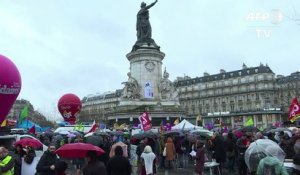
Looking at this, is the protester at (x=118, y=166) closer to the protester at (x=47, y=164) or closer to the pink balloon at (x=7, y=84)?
the protester at (x=47, y=164)

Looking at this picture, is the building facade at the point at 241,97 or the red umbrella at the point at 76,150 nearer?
the red umbrella at the point at 76,150

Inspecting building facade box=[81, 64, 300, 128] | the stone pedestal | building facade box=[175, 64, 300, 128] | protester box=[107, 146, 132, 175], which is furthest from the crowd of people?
building facade box=[175, 64, 300, 128]

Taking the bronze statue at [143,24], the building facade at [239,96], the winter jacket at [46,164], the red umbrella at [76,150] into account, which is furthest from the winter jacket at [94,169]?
the building facade at [239,96]

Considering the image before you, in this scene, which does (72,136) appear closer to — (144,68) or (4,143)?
Result: (4,143)

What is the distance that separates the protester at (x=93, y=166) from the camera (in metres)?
8.16

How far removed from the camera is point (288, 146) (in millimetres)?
13648

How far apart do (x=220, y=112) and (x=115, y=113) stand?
58.9 meters

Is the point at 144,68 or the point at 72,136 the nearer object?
the point at 72,136

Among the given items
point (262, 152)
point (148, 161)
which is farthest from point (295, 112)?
point (262, 152)

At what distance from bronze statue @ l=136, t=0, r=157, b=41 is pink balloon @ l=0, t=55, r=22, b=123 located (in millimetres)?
39275

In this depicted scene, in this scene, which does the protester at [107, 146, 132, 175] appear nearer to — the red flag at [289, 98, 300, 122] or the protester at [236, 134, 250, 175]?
the protester at [236, 134, 250, 175]

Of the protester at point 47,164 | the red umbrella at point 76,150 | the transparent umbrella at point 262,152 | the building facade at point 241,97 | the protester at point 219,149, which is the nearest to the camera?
the transparent umbrella at point 262,152

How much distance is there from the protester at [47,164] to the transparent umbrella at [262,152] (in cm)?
459

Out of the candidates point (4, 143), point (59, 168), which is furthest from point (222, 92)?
point (59, 168)
